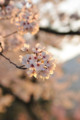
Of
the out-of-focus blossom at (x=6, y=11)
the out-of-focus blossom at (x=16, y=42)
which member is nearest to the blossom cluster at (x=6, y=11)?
the out-of-focus blossom at (x=6, y=11)

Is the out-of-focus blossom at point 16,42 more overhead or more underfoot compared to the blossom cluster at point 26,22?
more underfoot

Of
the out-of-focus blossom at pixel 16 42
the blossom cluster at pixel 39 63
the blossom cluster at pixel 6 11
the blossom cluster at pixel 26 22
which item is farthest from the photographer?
the out-of-focus blossom at pixel 16 42

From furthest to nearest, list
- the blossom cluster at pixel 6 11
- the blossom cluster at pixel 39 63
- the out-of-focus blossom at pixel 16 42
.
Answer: the out-of-focus blossom at pixel 16 42, the blossom cluster at pixel 6 11, the blossom cluster at pixel 39 63

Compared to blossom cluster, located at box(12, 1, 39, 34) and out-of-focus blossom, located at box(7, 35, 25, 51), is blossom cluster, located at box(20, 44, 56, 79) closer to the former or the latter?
blossom cluster, located at box(12, 1, 39, 34)

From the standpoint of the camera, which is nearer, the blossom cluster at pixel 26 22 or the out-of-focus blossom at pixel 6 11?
the blossom cluster at pixel 26 22

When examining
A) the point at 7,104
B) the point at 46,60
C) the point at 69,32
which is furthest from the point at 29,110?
the point at 46,60

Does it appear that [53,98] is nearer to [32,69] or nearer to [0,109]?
[0,109]

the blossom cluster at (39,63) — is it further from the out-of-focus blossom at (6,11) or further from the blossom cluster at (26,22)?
the out-of-focus blossom at (6,11)

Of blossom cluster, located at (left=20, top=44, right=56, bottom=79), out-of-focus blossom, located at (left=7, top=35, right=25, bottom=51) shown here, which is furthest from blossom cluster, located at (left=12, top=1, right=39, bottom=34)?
out-of-focus blossom, located at (left=7, top=35, right=25, bottom=51)

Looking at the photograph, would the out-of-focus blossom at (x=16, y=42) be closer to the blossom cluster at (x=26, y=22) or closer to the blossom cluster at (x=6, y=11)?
the blossom cluster at (x=6, y=11)
